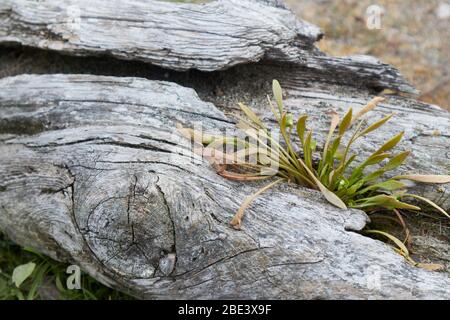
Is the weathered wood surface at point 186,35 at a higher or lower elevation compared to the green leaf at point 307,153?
higher

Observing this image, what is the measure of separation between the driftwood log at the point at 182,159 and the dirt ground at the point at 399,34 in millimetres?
1838

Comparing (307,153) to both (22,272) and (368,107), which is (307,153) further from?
(22,272)

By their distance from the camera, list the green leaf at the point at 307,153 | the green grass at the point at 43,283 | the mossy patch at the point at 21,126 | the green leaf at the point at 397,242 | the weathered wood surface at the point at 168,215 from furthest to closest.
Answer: the green grass at the point at 43,283
the mossy patch at the point at 21,126
the green leaf at the point at 307,153
the green leaf at the point at 397,242
the weathered wood surface at the point at 168,215

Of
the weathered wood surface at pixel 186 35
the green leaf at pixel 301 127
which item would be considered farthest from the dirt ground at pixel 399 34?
the green leaf at pixel 301 127

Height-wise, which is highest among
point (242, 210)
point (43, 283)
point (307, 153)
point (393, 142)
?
point (393, 142)

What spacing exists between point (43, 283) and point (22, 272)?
215 mm

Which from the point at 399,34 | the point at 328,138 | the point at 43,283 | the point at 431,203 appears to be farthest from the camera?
the point at 399,34

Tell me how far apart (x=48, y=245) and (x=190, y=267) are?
109 centimetres

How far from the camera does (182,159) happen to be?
3.26m

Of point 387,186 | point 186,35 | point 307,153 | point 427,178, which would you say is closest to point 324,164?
point 307,153

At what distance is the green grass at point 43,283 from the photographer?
3879 millimetres

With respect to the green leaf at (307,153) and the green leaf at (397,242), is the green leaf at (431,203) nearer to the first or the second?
the green leaf at (397,242)

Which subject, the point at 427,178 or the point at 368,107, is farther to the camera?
the point at 368,107

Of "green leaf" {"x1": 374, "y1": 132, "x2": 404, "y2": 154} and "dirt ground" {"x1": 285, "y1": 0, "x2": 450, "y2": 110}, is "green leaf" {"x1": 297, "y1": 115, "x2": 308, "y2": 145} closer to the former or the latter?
"green leaf" {"x1": 374, "y1": 132, "x2": 404, "y2": 154}
